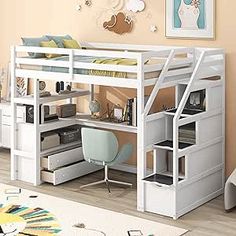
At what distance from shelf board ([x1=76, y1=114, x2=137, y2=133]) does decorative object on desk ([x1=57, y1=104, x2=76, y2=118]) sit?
9 cm

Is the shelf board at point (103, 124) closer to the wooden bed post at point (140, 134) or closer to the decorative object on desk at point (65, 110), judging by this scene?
the decorative object on desk at point (65, 110)

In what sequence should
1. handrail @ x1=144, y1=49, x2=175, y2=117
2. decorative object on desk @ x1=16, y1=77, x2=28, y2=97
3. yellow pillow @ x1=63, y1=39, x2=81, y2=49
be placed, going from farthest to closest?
decorative object on desk @ x1=16, y1=77, x2=28, y2=97 → yellow pillow @ x1=63, y1=39, x2=81, y2=49 → handrail @ x1=144, y1=49, x2=175, y2=117

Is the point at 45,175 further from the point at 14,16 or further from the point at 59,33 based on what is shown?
the point at 14,16

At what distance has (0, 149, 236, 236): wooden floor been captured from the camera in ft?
13.5

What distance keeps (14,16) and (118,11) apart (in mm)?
1414

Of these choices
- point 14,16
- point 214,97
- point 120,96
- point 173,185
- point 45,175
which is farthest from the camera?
point 14,16

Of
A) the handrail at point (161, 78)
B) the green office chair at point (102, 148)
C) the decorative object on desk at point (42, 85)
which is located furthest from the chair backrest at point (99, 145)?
the decorative object on desk at point (42, 85)

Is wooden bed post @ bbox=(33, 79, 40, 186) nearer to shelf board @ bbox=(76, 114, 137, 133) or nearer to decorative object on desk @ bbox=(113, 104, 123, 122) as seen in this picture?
shelf board @ bbox=(76, 114, 137, 133)

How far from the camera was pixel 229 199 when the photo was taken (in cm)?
440

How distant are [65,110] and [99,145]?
0.85 m

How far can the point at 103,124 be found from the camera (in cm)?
519

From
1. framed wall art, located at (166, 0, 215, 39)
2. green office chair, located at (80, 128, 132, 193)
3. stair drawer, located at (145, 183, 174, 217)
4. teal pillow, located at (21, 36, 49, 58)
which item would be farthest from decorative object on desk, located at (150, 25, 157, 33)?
stair drawer, located at (145, 183, 174, 217)

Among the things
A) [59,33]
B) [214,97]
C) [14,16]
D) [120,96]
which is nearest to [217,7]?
[214,97]

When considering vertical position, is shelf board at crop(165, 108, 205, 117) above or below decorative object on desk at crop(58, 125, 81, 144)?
above
